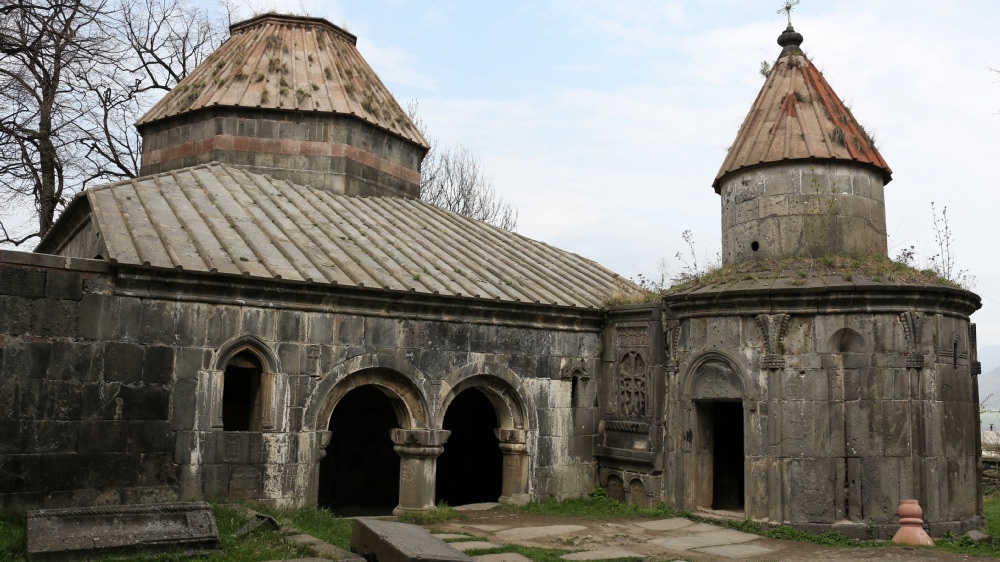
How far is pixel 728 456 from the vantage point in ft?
36.2

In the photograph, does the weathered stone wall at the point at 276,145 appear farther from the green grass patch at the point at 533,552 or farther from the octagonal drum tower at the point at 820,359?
the green grass patch at the point at 533,552

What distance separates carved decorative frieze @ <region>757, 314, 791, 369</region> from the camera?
9180 millimetres

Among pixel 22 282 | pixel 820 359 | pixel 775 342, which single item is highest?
pixel 22 282

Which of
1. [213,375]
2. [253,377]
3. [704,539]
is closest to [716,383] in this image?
[704,539]

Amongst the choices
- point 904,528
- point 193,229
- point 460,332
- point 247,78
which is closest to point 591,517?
point 460,332

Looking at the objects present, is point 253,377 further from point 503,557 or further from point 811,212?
point 811,212

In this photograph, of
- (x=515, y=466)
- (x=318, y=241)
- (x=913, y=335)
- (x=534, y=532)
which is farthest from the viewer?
(x=515, y=466)

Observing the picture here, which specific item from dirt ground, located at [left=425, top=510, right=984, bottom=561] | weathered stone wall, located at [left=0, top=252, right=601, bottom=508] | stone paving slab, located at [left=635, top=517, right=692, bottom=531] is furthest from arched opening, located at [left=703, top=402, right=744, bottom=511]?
weathered stone wall, located at [left=0, top=252, right=601, bottom=508]

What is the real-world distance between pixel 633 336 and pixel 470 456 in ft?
14.4

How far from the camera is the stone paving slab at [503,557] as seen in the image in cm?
712

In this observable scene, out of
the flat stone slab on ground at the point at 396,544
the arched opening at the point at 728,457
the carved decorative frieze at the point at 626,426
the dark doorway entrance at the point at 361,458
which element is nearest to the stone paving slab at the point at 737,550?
the carved decorative frieze at the point at 626,426

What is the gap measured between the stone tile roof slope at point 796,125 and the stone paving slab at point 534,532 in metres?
4.98

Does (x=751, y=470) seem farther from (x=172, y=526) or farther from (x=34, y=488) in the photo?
(x=34, y=488)

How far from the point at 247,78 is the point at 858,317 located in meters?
9.91
